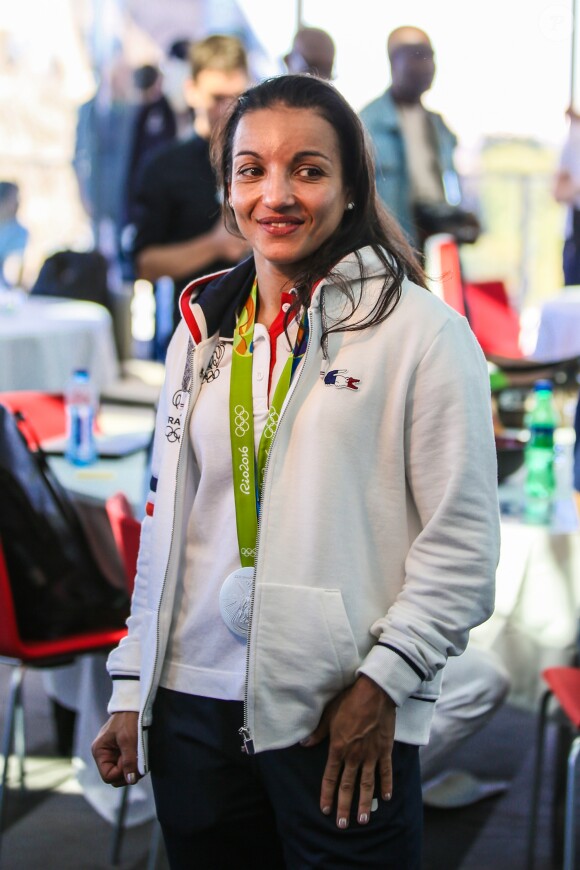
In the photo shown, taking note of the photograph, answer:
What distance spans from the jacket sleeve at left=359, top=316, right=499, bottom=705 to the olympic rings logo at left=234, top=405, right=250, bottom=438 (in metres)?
0.19

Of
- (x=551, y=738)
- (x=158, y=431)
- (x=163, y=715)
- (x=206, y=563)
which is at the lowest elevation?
(x=551, y=738)

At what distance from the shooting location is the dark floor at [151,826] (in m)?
2.52

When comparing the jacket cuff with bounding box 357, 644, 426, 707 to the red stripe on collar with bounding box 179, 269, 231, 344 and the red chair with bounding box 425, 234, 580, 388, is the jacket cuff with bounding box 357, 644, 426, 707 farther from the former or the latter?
the red chair with bounding box 425, 234, 580, 388

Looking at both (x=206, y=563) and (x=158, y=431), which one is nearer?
(x=206, y=563)

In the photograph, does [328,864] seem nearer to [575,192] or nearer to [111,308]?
[111,308]

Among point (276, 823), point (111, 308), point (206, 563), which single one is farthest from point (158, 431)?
point (111, 308)

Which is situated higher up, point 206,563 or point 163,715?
point 206,563

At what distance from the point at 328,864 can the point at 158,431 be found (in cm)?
54

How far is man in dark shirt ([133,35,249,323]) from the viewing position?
10.9 ft

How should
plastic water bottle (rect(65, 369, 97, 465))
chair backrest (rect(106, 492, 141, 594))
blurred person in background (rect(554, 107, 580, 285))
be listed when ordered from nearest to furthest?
chair backrest (rect(106, 492, 141, 594)), plastic water bottle (rect(65, 369, 97, 465)), blurred person in background (rect(554, 107, 580, 285))

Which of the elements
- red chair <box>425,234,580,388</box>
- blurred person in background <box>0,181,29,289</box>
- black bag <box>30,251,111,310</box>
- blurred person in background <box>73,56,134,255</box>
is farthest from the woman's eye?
blurred person in background <box>73,56,134,255</box>

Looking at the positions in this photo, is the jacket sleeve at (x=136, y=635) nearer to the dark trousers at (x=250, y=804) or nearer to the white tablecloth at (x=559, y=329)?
the dark trousers at (x=250, y=804)

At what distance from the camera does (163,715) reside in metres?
1.33

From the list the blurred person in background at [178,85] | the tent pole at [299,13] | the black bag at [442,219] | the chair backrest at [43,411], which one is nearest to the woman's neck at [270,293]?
the chair backrest at [43,411]
